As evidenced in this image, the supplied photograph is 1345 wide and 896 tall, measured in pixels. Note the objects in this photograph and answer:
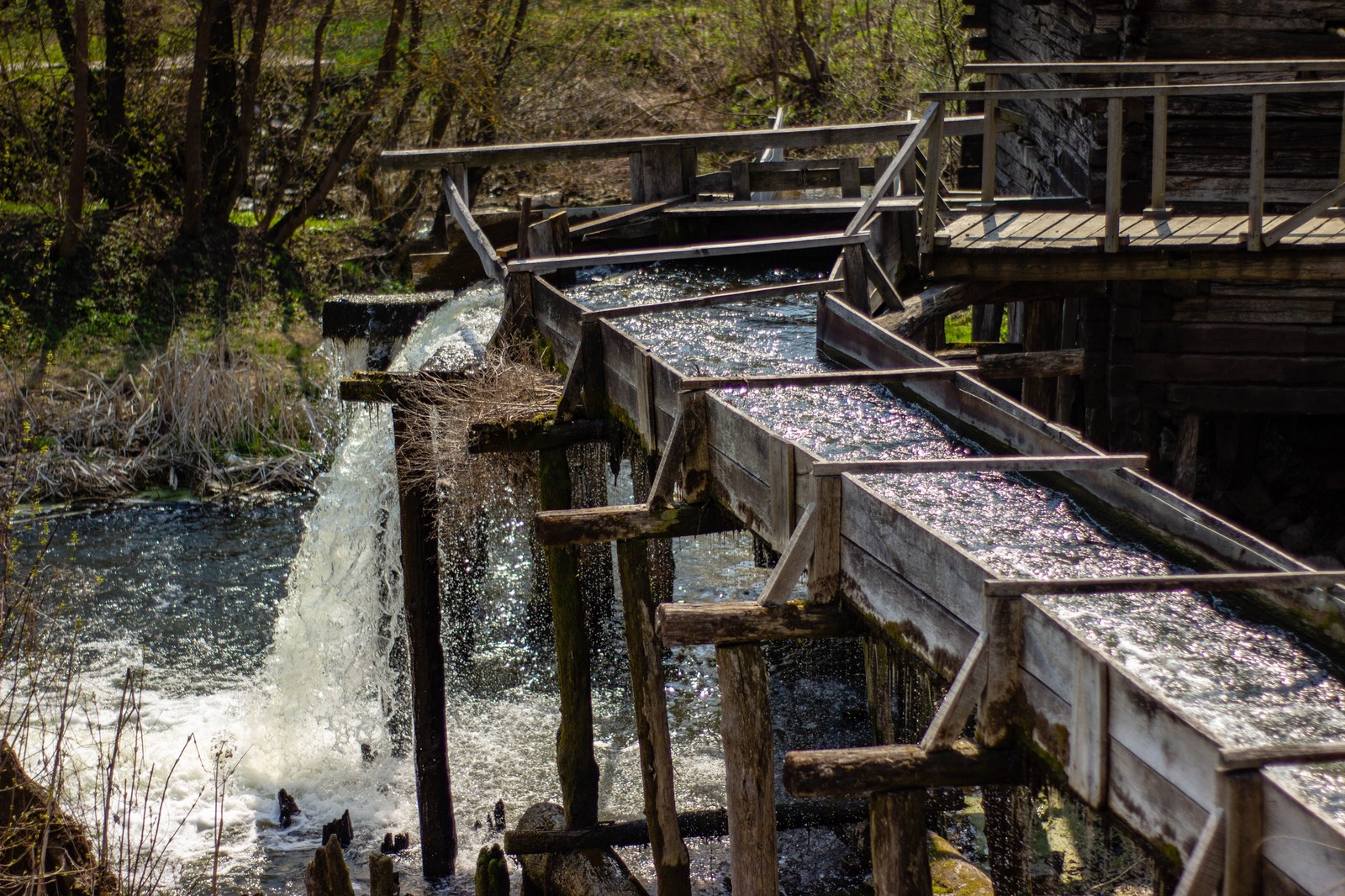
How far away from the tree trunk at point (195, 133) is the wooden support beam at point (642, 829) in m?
14.3

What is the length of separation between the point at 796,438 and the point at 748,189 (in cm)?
540

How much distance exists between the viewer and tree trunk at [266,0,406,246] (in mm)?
19422

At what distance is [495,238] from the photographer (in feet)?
38.8

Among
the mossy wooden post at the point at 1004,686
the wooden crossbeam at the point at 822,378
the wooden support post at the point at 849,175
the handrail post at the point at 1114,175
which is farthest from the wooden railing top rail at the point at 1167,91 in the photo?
the mossy wooden post at the point at 1004,686

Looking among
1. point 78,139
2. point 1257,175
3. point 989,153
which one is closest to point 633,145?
point 989,153

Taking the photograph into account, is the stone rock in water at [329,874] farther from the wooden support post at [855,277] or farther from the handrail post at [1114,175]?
the handrail post at [1114,175]

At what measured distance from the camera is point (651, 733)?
6781 mm

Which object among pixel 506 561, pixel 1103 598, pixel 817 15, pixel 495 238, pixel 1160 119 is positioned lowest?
pixel 506 561

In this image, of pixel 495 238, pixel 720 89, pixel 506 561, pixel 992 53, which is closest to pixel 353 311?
pixel 495 238

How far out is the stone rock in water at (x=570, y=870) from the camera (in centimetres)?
728

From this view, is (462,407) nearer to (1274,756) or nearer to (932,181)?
(932,181)

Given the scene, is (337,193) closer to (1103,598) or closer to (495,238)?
(495,238)

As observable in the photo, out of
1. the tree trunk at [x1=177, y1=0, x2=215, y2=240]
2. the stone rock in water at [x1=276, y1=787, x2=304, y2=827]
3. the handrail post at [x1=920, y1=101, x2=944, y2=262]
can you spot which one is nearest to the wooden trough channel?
the handrail post at [x1=920, y1=101, x2=944, y2=262]

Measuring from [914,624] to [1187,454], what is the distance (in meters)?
6.12
